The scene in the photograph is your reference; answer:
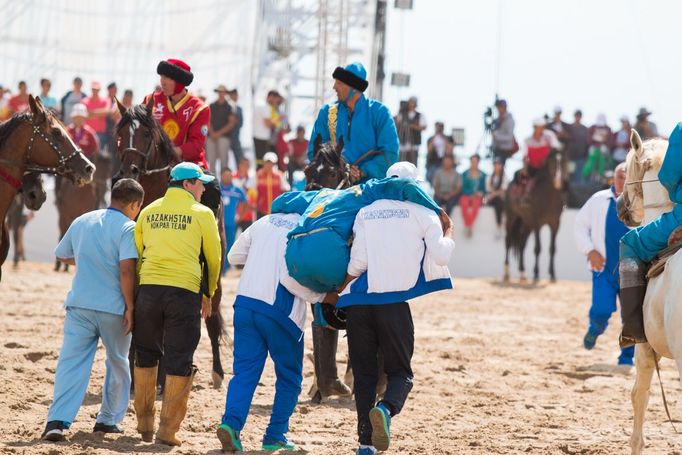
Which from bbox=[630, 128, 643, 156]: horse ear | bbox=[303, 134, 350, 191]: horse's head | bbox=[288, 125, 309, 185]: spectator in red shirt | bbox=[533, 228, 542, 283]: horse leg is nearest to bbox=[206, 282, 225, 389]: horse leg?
bbox=[303, 134, 350, 191]: horse's head

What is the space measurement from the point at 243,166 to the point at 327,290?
607 inches

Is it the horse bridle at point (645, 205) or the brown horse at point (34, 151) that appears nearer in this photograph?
the horse bridle at point (645, 205)

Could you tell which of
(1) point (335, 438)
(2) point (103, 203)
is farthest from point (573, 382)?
(2) point (103, 203)

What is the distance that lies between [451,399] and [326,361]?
1380 millimetres

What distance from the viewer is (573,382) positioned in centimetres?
1169

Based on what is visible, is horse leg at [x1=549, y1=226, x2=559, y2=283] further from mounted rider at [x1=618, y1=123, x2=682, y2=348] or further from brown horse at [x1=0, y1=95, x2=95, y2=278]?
mounted rider at [x1=618, y1=123, x2=682, y2=348]

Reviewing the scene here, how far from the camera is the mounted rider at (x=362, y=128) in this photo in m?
10.1

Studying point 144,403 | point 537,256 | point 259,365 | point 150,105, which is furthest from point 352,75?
point 537,256

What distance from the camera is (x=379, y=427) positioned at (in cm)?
715

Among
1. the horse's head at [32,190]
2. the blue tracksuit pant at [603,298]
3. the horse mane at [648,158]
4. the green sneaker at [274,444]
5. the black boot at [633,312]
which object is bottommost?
the green sneaker at [274,444]

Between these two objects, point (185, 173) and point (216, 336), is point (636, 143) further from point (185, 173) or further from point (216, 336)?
point (216, 336)

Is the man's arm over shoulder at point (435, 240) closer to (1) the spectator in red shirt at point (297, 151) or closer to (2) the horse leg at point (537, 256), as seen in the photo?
(1) the spectator in red shirt at point (297, 151)

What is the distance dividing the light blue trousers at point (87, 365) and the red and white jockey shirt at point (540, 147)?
17859 mm

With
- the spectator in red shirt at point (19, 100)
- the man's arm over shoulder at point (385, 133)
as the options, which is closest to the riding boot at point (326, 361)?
the man's arm over shoulder at point (385, 133)
